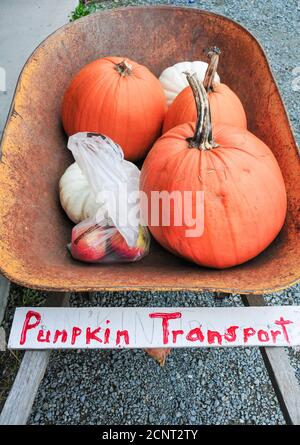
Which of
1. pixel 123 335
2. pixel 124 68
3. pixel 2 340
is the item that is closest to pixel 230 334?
pixel 123 335

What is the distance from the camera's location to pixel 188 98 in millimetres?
1419

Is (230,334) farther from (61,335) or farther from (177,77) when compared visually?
(177,77)

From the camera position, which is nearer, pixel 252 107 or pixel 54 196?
pixel 54 196

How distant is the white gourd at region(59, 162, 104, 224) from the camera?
4.37 feet

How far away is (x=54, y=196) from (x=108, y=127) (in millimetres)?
304

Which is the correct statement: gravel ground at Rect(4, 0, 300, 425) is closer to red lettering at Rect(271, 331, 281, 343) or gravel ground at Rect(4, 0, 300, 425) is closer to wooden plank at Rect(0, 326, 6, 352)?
wooden plank at Rect(0, 326, 6, 352)

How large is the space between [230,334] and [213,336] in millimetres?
46

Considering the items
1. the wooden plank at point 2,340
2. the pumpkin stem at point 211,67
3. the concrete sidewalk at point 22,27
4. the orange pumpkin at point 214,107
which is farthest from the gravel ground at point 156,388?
the concrete sidewalk at point 22,27

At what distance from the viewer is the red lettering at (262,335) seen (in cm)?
110

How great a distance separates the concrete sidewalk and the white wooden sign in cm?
176

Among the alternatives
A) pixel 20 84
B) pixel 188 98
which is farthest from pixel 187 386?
pixel 20 84


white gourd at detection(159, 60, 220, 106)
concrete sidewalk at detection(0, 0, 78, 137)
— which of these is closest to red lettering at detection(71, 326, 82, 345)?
white gourd at detection(159, 60, 220, 106)

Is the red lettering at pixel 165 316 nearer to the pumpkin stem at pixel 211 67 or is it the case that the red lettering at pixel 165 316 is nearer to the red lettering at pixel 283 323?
the red lettering at pixel 283 323
